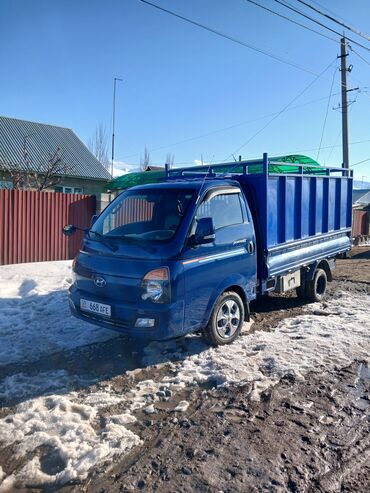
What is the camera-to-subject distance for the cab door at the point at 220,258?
4688 millimetres

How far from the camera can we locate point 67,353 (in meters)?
5.18

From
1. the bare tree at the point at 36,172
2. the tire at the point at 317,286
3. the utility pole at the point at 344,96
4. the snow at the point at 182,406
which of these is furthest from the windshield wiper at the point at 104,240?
the utility pole at the point at 344,96

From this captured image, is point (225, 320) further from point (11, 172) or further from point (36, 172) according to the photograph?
point (36, 172)

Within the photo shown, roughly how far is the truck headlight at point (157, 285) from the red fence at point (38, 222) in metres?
7.22

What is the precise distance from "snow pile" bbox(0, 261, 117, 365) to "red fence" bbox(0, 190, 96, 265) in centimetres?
172

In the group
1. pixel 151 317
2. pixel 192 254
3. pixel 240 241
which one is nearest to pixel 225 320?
pixel 240 241

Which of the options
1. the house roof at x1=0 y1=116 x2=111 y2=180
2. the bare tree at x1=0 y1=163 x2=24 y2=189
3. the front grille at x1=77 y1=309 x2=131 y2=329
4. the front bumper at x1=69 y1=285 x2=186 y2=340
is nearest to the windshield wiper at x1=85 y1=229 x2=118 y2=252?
the front bumper at x1=69 y1=285 x2=186 y2=340

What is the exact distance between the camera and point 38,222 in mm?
11023

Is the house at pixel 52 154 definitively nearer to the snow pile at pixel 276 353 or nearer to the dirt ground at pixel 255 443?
the snow pile at pixel 276 353

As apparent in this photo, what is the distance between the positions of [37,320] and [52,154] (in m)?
20.2

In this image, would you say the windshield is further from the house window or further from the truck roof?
the house window

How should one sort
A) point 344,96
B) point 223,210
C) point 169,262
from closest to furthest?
point 169,262 < point 223,210 < point 344,96

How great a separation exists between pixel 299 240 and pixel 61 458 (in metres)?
5.11

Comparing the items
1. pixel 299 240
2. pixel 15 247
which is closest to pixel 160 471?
pixel 299 240
